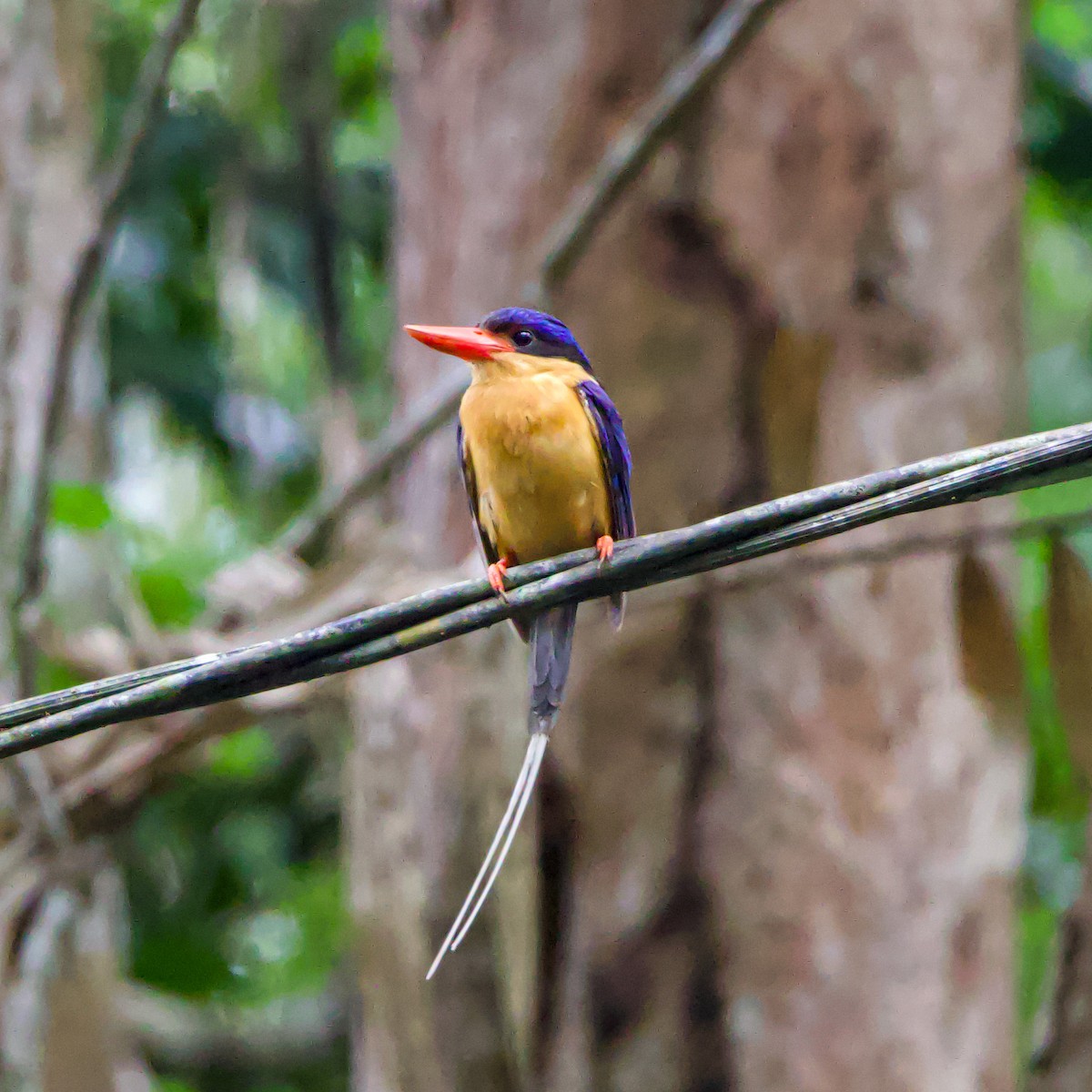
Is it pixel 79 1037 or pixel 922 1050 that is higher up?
pixel 79 1037

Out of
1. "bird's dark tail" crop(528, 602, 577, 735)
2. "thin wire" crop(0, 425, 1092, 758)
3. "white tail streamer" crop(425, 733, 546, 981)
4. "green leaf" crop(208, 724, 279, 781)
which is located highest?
"thin wire" crop(0, 425, 1092, 758)

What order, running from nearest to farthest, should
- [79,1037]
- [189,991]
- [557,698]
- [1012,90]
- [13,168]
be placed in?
[557,698], [79,1037], [13,168], [1012,90], [189,991]

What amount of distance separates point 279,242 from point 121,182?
4.71 metres

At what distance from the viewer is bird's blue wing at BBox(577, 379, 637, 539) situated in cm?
254

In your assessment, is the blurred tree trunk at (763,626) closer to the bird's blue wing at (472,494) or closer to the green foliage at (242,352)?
the bird's blue wing at (472,494)

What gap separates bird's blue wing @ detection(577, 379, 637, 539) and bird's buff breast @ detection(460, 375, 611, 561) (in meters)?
0.02

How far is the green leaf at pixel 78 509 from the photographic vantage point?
3.64 meters

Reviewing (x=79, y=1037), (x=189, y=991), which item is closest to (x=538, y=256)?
(x=79, y=1037)

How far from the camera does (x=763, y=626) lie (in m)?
4.27

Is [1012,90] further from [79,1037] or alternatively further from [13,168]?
[79,1037]

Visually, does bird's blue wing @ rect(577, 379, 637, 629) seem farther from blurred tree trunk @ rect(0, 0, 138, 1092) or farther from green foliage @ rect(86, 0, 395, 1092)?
green foliage @ rect(86, 0, 395, 1092)

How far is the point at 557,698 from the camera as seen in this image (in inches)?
87.6

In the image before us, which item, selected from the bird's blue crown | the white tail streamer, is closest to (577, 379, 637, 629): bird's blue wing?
the bird's blue crown

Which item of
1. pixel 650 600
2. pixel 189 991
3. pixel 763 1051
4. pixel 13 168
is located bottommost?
pixel 189 991
